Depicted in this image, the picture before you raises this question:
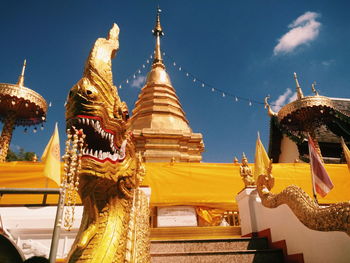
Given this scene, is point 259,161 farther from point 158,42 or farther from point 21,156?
point 21,156

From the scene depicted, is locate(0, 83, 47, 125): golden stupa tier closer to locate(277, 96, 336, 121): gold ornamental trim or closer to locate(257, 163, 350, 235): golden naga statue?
locate(257, 163, 350, 235): golden naga statue

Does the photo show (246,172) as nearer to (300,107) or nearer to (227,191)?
(227,191)

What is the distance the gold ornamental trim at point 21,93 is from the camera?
1052cm

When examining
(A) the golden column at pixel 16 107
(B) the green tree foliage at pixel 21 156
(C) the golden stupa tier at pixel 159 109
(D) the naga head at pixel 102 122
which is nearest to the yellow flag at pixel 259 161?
(D) the naga head at pixel 102 122

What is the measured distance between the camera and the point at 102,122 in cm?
215

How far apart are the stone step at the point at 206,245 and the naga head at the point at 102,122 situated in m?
1.69

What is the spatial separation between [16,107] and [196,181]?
858 cm

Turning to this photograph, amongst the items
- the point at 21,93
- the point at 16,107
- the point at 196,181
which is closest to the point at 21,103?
the point at 16,107

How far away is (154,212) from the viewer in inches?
251

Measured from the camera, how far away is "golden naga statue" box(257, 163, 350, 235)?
2100mm

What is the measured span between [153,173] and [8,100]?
24.9 ft

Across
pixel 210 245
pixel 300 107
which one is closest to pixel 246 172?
pixel 210 245

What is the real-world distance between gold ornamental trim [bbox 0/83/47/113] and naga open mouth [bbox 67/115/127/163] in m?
10.2

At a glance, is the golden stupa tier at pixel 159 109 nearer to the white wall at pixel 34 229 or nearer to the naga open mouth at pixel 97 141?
the white wall at pixel 34 229
